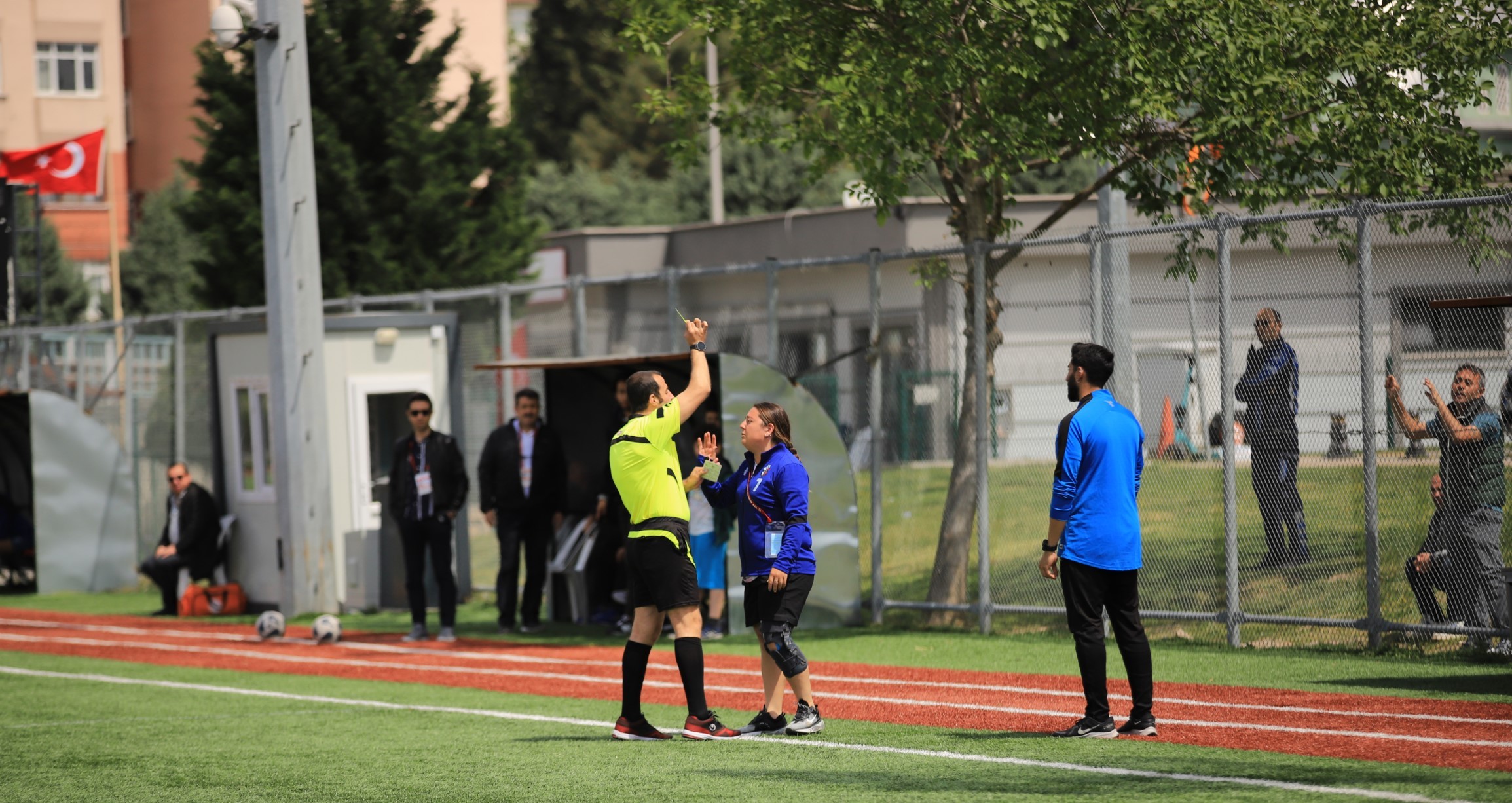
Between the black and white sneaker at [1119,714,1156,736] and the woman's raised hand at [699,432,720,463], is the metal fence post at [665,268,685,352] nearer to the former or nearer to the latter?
the woman's raised hand at [699,432,720,463]

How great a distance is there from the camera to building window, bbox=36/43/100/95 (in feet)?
161

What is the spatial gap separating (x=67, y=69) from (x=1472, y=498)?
4684cm

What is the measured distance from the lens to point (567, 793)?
732 centimetres

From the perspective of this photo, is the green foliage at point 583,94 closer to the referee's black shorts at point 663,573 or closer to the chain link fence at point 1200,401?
the chain link fence at point 1200,401

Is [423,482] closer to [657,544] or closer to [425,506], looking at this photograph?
[425,506]

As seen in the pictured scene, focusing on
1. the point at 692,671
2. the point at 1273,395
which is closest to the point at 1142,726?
the point at 692,671

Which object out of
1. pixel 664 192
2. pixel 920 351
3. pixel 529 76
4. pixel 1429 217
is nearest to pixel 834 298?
pixel 920 351

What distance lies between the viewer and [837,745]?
331 inches

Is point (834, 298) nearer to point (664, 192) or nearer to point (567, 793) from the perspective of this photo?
point (567, 793)

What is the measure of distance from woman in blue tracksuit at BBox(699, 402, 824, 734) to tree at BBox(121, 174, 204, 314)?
138 feet

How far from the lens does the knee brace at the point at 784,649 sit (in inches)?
335

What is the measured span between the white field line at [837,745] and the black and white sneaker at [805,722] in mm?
137

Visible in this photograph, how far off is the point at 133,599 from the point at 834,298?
8.73 m

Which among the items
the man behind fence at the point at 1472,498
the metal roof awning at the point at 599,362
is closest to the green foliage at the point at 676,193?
the metal roof awning at the point at 599,362
